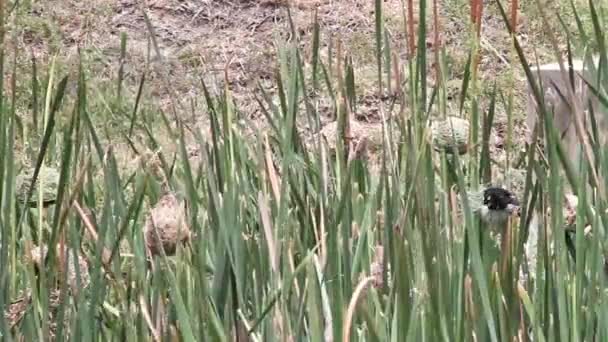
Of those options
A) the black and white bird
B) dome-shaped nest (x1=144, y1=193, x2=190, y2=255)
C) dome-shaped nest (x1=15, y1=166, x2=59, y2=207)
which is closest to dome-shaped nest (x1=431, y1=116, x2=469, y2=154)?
the black and white bird

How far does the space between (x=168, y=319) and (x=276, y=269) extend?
0.53 ft

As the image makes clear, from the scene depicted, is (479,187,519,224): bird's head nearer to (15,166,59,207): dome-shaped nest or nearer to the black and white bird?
the black and white bird

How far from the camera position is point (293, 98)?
95 cm

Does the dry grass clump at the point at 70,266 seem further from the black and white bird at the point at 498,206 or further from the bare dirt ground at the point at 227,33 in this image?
the bare dirt ground at the point at 227,33

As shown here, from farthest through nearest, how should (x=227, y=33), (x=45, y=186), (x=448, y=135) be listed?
(x=227, y=33) < (x=45, y=186) < (x=448, y=135)

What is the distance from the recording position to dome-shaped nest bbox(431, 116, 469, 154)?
1233mm

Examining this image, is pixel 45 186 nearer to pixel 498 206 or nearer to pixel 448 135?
pixel 448 135

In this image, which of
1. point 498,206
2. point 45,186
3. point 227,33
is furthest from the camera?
point 227,33

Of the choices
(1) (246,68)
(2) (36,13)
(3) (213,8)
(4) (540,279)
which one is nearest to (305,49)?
(1) (246,68)

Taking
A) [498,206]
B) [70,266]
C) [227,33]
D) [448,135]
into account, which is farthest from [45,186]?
[227,33]

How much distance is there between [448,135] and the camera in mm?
1243

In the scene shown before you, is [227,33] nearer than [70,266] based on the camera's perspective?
No

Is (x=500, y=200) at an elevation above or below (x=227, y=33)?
below

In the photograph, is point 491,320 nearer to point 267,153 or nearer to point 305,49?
point 267,153
